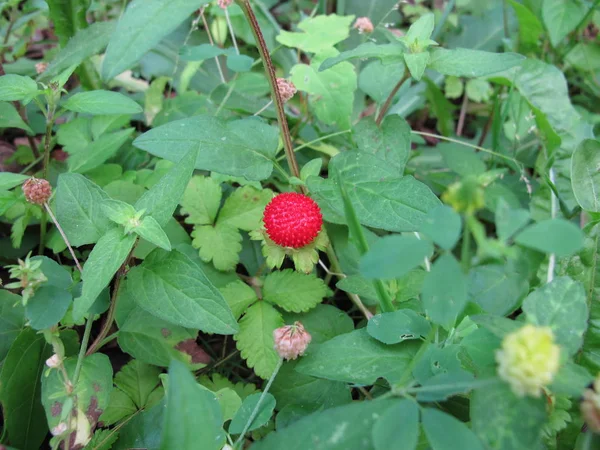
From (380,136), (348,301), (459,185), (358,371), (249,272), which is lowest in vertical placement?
(348,301)

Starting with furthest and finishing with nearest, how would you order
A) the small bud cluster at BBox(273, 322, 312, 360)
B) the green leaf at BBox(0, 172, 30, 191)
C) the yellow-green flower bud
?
the green leaf at BBox(0, 172, 30, 191)
the small bud cluster at BBox(273, 322, 312, 360)
the yellow-green flower bud

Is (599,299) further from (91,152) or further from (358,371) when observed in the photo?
(91,152)

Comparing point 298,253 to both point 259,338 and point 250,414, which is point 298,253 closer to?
point 259,338

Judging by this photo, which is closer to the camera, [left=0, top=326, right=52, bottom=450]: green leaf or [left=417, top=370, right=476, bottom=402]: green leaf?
[left=417, top=370, right=476, bottom=402]: green leaf

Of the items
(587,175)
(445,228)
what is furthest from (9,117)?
(587,175)

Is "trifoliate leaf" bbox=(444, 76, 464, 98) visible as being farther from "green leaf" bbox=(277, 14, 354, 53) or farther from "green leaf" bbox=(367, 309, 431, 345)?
"green leaf" bbox=(367, 309, 431, 345)

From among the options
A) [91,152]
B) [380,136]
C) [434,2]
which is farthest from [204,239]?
[434,2]

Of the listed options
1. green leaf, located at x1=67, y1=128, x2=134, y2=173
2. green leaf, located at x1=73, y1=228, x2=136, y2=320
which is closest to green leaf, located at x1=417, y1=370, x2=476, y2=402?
Answer: green leaf, located at x1=73, y1=228, x2=136, y2=320
